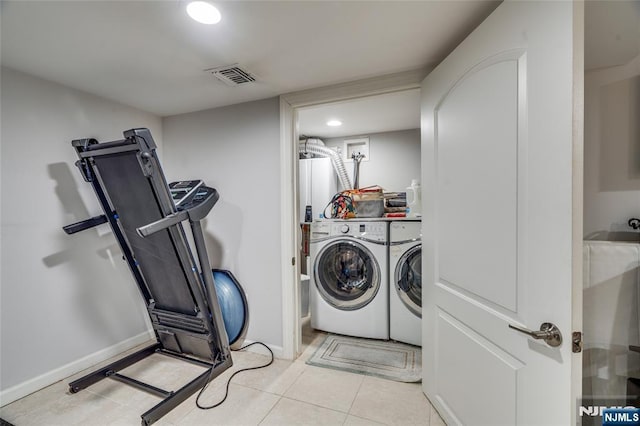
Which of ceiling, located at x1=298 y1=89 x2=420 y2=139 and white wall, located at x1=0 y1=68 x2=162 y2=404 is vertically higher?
ceiling, located at x1=298 y1=89 x2=420 y2=139

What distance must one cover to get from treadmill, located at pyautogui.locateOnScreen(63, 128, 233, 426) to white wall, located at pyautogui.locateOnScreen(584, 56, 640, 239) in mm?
2288

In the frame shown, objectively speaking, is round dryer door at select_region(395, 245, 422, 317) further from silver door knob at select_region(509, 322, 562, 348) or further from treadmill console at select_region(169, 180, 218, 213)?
treadmill console at select_region(169, 180, 218, 213)

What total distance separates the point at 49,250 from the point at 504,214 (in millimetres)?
2758

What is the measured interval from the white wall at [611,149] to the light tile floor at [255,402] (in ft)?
4.88

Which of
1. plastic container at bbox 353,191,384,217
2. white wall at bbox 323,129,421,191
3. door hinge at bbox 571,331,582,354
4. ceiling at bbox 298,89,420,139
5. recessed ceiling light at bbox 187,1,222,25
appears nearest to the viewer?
door hinge at bbox 571,331,582,354

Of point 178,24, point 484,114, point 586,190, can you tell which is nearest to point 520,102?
point 484,114

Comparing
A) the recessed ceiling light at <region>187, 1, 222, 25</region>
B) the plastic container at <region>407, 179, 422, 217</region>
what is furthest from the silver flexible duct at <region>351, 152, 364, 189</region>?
the recessed ceiling light at <region>187, 1, 222, 25</region>

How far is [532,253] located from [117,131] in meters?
2.96

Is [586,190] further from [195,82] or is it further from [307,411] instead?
[195,82]

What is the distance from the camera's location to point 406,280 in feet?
7.94

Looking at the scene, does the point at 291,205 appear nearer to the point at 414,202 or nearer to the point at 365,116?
the point at 414,202

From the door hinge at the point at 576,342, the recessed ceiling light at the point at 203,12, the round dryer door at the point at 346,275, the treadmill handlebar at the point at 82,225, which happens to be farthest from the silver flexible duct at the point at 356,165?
the door hinge at the point at 576,342

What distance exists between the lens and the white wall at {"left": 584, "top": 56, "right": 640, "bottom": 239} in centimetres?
143

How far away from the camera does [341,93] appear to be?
1998mm
